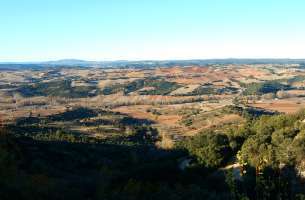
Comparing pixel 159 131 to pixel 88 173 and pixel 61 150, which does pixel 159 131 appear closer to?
pixel 61 150

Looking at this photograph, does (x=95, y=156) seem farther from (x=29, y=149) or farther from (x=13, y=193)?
(x=13, y=193)

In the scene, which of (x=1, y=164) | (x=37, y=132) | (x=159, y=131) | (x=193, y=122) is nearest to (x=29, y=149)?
(x=1, y=164)

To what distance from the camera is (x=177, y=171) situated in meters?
43.0

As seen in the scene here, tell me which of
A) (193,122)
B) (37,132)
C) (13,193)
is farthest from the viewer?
(193,122)

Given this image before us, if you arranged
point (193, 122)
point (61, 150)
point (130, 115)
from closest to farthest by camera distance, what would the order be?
point (61, 150)
point (193, 122)
point (130, 115)

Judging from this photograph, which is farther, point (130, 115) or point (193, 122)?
point (130, 115)

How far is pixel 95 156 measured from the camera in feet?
228

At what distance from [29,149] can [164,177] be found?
80.3 ft

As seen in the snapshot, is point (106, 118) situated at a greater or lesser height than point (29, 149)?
lesser

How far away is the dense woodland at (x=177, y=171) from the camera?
25134mm

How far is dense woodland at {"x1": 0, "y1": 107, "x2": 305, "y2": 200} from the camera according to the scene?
990 inches

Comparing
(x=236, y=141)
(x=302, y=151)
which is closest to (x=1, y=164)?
(x=302, y=151)

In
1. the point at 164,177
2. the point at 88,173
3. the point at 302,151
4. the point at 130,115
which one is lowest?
the point at 130,115

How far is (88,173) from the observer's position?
2101 inches
